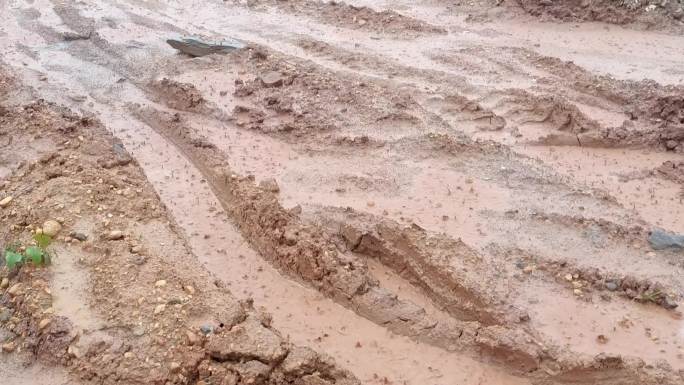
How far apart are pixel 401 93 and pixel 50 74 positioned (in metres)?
4.76

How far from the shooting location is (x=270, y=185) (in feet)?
19.5

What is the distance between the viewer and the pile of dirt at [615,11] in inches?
392

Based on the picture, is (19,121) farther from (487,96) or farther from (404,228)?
(487,96)

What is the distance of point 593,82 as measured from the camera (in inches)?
310

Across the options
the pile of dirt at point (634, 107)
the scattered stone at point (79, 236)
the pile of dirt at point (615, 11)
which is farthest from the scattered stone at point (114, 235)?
the pile of dirt at point (615, 11)

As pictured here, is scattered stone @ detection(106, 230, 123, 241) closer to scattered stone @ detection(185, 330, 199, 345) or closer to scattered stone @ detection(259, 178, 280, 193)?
scattered stone @ detection(185, 330, 199, 345)

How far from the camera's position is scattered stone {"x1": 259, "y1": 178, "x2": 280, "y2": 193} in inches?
233

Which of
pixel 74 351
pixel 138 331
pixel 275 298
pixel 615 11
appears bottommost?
pixel 275 298

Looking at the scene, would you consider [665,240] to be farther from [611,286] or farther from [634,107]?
[634,107]

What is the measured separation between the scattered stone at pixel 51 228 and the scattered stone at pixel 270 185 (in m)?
1.71

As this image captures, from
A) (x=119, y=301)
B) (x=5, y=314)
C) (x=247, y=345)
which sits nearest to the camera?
(x=247, y=345)

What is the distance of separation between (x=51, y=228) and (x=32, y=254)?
0.38m

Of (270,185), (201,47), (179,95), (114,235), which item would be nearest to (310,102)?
(179,95)

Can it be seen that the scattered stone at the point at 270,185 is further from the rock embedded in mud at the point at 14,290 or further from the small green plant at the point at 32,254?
the rock embedded in mud at the point at 14,290
